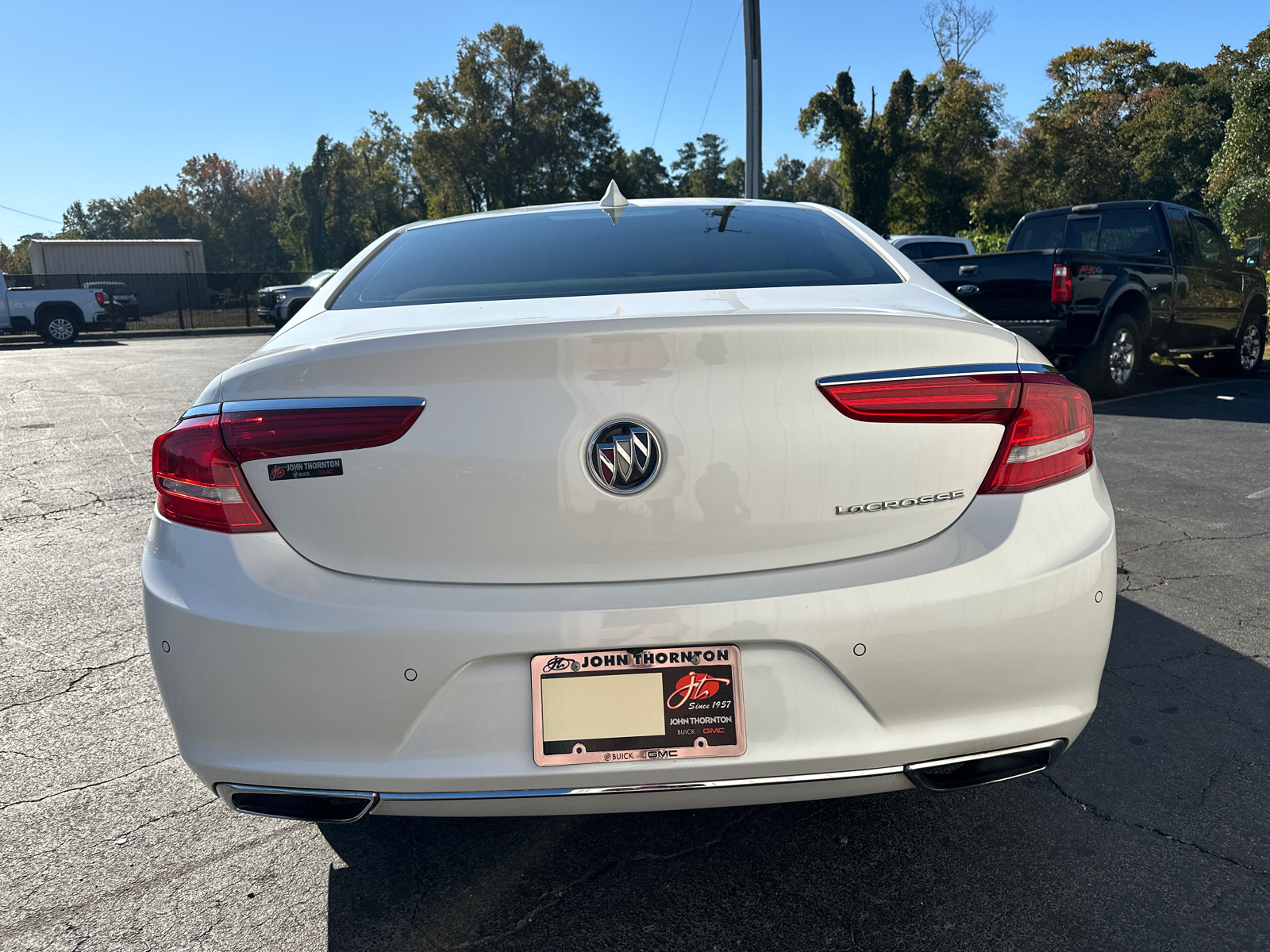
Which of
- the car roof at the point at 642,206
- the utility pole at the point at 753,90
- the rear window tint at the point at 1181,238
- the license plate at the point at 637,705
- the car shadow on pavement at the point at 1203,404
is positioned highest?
the utility pole at the point at 753,90

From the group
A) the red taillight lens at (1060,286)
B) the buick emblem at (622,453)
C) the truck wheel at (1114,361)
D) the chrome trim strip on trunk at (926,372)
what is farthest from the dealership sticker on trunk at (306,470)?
the truck wheel at (1114,361)

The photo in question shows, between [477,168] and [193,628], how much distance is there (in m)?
52.5

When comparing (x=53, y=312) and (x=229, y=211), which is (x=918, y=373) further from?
(x=229, y=211)

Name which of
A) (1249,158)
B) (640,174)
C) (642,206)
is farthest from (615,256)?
(640,174)

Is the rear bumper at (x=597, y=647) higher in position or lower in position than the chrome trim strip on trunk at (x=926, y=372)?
lower

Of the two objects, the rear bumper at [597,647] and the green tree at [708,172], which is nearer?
the rear bumper at [597,647]

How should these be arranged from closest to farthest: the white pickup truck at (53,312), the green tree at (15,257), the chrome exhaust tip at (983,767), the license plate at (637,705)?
the license plate at (637,705) → the chrome exhaust tip at (983,767) → the white pickup truck at (53,312) → the green tree at (15,257)

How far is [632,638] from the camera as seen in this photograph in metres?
1.70

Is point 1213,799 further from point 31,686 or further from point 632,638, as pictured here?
point 31,686

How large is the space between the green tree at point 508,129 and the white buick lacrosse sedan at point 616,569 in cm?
5143

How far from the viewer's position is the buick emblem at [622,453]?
1710 millimetres

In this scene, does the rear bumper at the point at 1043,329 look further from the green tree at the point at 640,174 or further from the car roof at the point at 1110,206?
the green tree at the point at 640,174

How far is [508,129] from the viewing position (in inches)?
2034

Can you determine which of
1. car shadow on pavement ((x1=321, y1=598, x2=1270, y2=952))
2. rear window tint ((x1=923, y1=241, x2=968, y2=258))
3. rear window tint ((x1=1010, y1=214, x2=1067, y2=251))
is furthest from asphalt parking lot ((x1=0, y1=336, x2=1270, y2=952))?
rear window tint ((x1=923, y1=241, x2=968, y2=258))
